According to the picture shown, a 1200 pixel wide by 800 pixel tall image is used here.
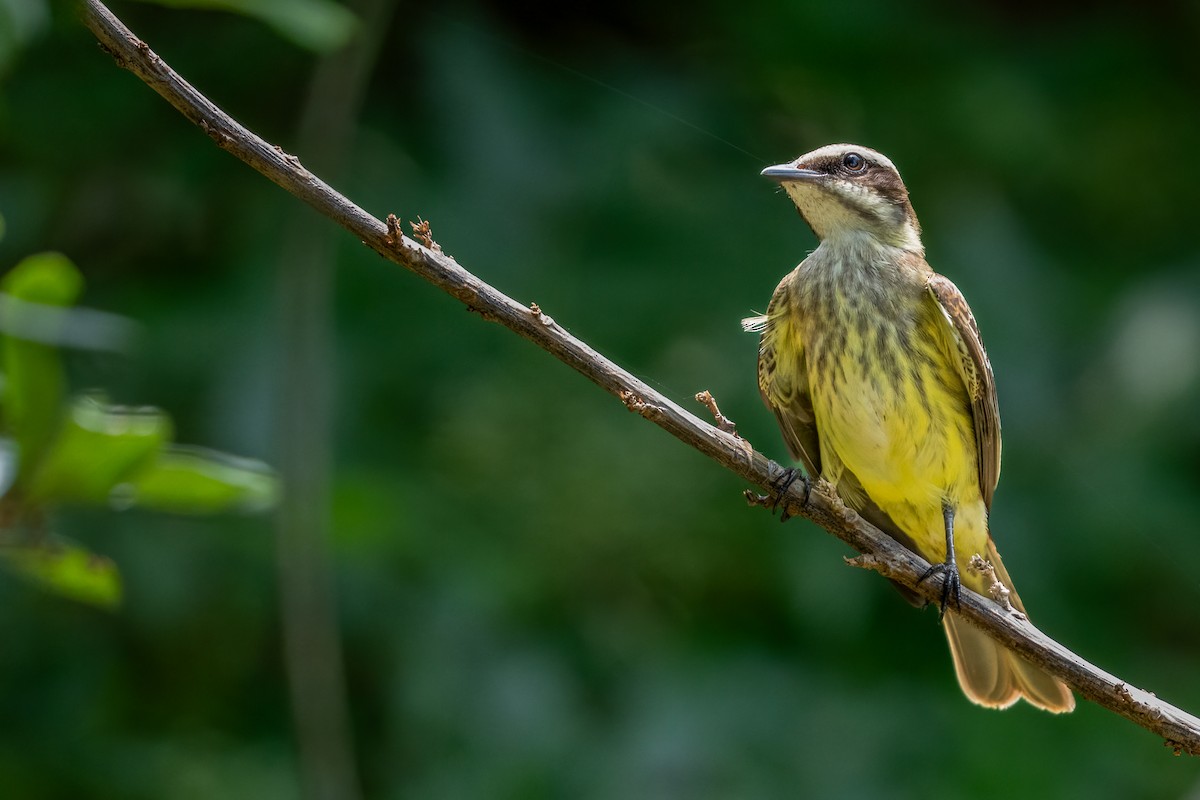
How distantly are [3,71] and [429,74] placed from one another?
341 cm

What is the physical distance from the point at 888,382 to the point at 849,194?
0.47 meters

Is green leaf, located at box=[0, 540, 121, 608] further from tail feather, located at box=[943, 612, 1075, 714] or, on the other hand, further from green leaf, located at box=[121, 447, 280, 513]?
tail feather, located at box=[943, 612, 1075, 714]

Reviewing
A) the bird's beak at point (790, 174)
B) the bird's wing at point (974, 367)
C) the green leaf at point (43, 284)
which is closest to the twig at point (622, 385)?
the green leaf at point (43, 284)

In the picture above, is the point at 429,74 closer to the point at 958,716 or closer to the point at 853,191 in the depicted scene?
the point at 853,191

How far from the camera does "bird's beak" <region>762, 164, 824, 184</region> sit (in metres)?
3.18

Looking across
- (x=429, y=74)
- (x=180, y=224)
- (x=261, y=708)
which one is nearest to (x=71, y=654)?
(x=261, y=708)

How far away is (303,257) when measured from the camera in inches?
165

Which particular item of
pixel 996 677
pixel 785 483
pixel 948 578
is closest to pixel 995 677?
pixel 996 677

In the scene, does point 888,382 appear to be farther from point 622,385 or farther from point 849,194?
point 622,385

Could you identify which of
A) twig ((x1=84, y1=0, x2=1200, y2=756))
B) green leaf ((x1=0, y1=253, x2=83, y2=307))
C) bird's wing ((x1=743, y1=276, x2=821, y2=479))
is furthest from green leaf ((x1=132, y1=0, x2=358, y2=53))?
bird's wing ((x1=743, y1=276, x2=821, y2=479))

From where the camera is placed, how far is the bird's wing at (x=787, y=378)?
3.42 meters

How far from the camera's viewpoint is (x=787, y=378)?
11.3 feet

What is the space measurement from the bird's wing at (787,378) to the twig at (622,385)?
0.86m

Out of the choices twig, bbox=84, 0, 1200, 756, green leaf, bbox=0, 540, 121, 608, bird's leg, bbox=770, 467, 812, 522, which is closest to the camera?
twig, bbox=84, 0, 1200, 756
